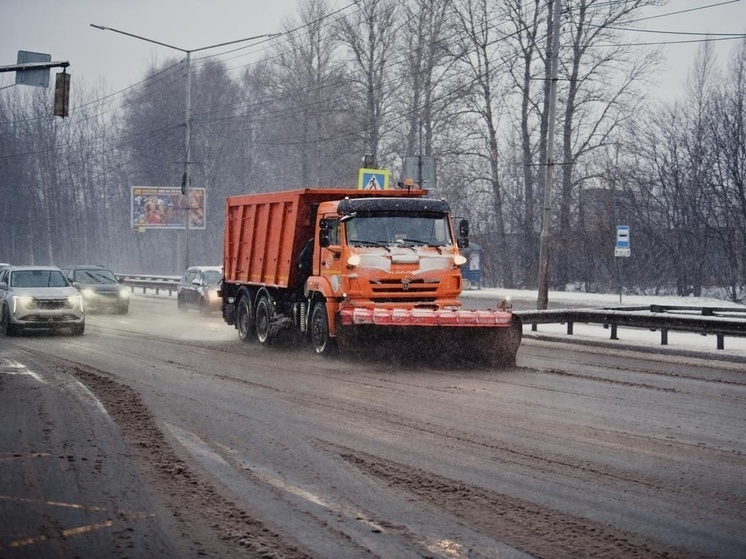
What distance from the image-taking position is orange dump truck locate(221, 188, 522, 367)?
15.9 metres

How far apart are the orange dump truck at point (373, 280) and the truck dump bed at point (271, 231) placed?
3 centimetres

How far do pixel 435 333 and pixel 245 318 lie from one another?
6777 millimetres

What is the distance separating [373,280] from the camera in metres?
16.6

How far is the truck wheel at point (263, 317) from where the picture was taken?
19.9 metres

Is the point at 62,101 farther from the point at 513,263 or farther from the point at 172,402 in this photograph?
the point at 513,263

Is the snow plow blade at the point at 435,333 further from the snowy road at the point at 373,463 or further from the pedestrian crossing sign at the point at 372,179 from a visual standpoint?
the pedestrian crossing sign at the point at 372,179

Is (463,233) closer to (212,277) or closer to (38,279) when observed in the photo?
(38,279)

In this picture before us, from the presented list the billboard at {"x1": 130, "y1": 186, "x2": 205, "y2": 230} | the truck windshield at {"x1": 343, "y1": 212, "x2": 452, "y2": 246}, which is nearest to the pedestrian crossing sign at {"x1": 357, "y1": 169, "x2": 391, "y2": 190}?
the truck windshield at {"x1": 343, "y1": 212, "x2": 452, "y2": 246}

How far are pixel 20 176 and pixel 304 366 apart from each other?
277 ft

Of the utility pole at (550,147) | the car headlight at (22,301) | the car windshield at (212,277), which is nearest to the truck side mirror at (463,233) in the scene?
the utility pole at (550,147)

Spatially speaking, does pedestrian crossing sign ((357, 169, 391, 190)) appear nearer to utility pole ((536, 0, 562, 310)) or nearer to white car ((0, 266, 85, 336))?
utility pole ((536, 0, 562, 310))

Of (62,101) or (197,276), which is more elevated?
(62,101)

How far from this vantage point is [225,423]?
9914mm

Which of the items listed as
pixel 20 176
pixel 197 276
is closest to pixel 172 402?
pixel 197 276
